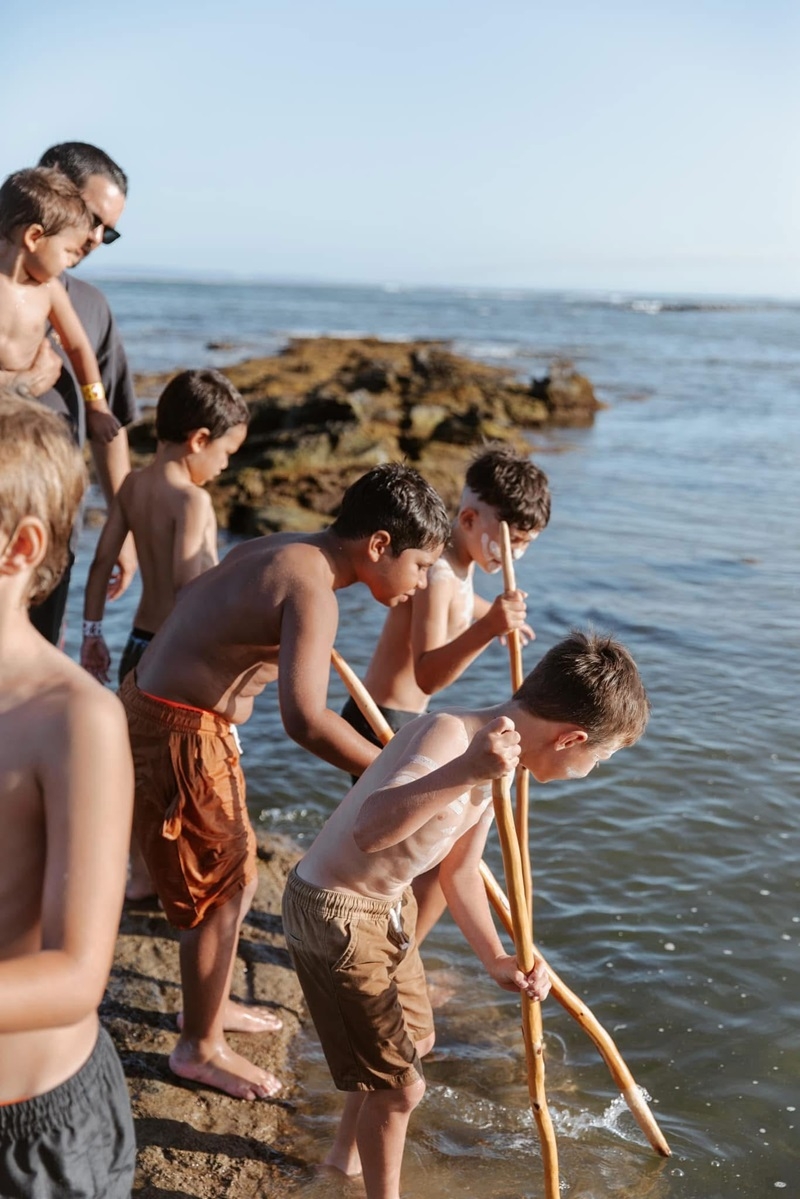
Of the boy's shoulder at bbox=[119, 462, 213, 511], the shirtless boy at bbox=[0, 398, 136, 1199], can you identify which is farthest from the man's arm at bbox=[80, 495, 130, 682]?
the shirtless boy at bbox=[0, 398, 136, 1199]

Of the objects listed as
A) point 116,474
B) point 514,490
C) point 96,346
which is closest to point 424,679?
point 514,490

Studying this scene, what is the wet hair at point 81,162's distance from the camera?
4867 mm

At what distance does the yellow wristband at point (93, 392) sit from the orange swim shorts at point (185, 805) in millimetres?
1629

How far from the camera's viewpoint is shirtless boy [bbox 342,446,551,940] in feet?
14.0

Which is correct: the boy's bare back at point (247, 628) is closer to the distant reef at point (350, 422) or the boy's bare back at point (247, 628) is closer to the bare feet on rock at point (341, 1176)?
the bare feet on rock at point (341, 1176)

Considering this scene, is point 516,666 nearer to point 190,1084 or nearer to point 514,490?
point 514,490

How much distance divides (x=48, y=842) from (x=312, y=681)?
1.54 metres

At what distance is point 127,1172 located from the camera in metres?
2.03

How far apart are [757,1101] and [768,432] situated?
20.6 m

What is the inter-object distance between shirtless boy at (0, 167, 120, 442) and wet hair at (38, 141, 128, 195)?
69 cm

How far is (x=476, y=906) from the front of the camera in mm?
3260

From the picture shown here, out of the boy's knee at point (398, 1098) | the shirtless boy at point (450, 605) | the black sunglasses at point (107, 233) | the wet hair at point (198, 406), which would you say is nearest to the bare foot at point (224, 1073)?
the shirtless boy at point (450, 605)

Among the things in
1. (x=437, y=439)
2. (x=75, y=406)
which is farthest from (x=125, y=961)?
(x=437, y=439)

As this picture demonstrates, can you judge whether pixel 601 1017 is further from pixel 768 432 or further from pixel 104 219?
pixel 768 432
